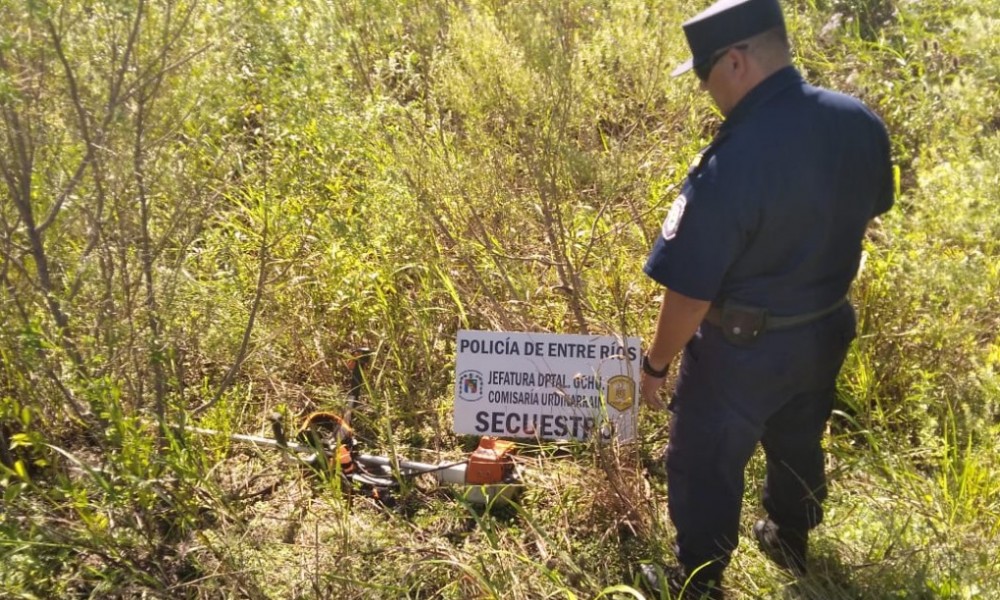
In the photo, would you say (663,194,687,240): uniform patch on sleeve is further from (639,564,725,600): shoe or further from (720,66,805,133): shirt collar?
(639,564,725,600): shoe

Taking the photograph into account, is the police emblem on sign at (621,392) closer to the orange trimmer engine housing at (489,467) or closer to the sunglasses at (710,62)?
the orange trimmer engine housing at (489,467)

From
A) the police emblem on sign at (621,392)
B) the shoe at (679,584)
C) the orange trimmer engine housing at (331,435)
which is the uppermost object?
the police emblem on sign at (621,392)

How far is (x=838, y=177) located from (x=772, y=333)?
1.46 feet

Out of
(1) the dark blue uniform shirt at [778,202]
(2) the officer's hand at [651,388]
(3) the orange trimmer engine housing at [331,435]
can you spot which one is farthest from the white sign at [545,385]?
(1) the dark blue uniform shirt at [778,202]

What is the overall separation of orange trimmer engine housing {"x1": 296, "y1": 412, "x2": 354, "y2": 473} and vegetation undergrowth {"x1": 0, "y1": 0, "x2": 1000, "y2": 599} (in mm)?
101

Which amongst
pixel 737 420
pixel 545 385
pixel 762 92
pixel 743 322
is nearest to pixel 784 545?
pixel 737 420

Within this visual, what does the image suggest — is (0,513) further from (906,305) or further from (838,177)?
(906,305)

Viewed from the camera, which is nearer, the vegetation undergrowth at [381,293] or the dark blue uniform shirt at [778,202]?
the dark blue uniform shirt at [778,202]

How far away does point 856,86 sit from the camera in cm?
489

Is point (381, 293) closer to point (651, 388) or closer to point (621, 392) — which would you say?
point (621, 392)

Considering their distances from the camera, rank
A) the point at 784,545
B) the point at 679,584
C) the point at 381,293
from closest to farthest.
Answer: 1. the point at 679,584
2. the point at 784,545
3. the point at 381,293

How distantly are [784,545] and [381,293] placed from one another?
77.8 inches

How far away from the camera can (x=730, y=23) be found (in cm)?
231

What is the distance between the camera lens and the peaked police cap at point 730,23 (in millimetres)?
2299
